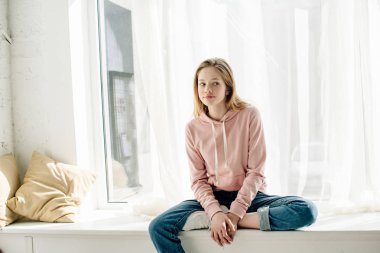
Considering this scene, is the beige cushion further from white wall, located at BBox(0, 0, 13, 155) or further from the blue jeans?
the blue jeans

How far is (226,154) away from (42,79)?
0.97 metres

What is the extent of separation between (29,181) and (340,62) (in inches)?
56.7

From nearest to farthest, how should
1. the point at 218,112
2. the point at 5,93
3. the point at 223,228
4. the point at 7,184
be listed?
the point at 223,228 < the point at 218,112 < the point at 7,184 < the point at 5,93

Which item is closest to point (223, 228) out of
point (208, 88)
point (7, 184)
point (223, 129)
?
point (223, 129)

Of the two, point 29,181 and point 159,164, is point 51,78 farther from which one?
point 159,164

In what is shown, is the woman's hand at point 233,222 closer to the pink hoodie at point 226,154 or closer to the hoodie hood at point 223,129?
the pink hoodie at point 226,154

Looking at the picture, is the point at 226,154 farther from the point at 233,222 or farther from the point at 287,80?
the point at 287,80

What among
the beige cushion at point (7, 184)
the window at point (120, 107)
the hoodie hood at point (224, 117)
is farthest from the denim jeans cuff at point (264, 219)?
the beige cushion at point (7, 184)

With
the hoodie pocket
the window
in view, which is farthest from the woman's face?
the window

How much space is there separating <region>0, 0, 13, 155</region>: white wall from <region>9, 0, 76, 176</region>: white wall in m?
0.02

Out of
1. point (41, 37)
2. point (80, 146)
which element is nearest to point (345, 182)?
point (80, 146)

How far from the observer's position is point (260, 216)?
4.91ft

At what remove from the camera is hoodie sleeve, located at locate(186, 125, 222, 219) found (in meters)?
1.61

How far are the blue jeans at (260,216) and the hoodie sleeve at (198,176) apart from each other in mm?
54
